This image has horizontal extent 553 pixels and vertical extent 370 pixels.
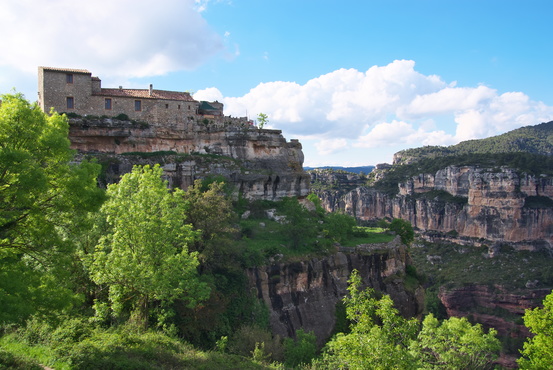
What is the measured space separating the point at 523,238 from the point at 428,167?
37.2m

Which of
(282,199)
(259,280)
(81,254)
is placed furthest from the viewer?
(282,199)

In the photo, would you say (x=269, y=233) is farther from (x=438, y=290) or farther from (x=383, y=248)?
(x=438, y=290)

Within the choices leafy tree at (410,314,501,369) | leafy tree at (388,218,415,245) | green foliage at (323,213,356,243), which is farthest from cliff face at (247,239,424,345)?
leafy tree at (388,218,415,245)

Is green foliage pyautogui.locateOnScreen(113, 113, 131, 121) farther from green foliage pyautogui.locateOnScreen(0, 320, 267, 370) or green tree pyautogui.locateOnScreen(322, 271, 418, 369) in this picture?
green tree pyautogui.locateOnScreen(322, 271, 418, 369)

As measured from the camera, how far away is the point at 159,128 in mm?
42344

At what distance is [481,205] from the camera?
99.2m

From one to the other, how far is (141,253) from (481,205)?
9849 centimetres

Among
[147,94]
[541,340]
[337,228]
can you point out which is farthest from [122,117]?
[541,340]

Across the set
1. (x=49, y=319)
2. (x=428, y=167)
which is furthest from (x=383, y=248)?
(x=428, y=167)

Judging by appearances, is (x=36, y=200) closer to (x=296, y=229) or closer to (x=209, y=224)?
(x=209, y=224)

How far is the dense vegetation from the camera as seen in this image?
12.6 m

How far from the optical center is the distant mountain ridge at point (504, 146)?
459 ft

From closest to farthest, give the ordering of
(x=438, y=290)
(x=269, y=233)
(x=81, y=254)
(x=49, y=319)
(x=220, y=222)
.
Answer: (x=49, y=319) → (x=81, y=254) → (x=220, y=222) → (x=269, y=233) → (x=438, y=290)

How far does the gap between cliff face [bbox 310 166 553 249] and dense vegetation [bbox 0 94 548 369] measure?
76.3 meters
